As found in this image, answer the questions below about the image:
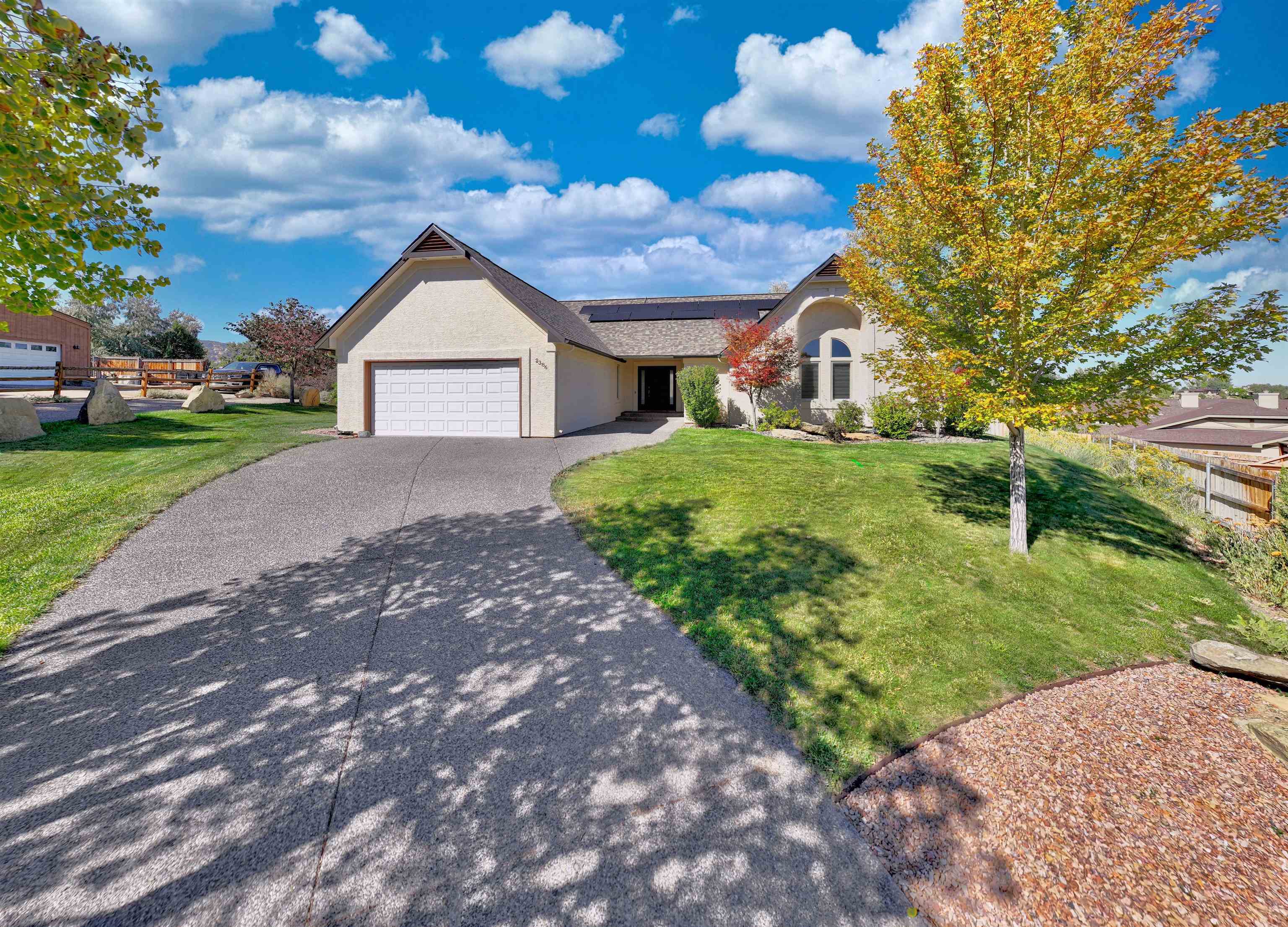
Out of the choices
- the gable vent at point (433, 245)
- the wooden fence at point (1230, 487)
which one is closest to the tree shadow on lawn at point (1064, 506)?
the wooden fence at point (1230, 487)

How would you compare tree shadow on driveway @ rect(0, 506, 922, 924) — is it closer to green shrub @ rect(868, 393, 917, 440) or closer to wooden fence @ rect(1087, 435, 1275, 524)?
wooden fence @ rect(1087, 435, 1275, 524)

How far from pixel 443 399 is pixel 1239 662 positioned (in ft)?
54.6

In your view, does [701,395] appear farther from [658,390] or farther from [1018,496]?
[1018,496]

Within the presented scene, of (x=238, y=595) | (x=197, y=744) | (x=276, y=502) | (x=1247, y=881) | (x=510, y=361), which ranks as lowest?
(x=1247, y=881)

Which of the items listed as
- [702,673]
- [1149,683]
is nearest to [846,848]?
[702,673]

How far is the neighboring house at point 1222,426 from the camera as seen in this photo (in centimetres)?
3186

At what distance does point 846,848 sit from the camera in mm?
3008

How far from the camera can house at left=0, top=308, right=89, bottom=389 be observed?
29062mm

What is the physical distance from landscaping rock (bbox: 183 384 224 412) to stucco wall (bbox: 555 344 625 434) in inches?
553

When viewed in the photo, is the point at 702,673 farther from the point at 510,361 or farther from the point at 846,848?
the point at 510,361

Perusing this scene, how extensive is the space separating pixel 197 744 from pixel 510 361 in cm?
1313

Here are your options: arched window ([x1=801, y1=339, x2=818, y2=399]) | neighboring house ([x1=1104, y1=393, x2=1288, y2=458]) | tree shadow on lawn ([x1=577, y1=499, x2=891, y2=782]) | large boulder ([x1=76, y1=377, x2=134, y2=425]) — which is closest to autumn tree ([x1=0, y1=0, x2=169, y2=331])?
tree shadow on lawn ([x1=577, y1=499, x2=891, y2=782])

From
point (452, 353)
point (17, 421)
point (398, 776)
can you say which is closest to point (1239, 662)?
point (398, 776)

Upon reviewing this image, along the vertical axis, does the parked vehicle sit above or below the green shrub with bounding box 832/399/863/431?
above
